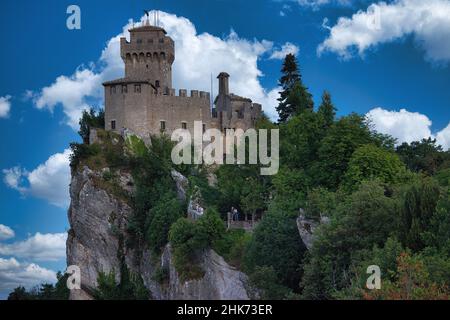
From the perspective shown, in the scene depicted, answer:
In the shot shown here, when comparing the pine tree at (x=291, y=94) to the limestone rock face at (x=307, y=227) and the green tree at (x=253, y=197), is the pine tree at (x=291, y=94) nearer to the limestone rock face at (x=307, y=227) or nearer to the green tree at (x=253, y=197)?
the green tree at (x=253, y=197)

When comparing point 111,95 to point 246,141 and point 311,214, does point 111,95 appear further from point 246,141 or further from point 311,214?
point 311,214

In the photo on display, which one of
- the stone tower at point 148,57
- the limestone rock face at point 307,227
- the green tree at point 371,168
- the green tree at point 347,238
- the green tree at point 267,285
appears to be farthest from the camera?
the stone tower at point 148,57

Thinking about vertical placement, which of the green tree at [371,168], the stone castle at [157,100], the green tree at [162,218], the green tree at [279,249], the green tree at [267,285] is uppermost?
the stone castle at [157,100]

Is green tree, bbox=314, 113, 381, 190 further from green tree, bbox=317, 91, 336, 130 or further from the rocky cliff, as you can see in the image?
the rocky cliff

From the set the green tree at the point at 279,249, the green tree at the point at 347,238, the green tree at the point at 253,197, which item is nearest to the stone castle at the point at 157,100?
the green tree at the point at 253,197

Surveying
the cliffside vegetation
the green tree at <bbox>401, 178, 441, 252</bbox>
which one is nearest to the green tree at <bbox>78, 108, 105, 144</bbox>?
the cliffside vegetation

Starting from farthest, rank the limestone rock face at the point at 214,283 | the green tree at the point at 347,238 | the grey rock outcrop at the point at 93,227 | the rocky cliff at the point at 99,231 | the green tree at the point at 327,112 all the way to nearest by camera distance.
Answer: the grey rock outcrop at the point at 93,227
the rocky cliff at the point at 99,231
the green tree at the point at 327,112
the limestone rock face at the point at 214,283
the green tree at the point at 347,238

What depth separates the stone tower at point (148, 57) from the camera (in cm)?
7550

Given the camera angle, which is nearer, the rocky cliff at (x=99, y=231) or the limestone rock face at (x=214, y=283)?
the limestone rock face at (x=214, y=283)

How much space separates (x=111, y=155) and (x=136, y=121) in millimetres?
4010

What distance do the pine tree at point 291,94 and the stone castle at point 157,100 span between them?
10.4ft

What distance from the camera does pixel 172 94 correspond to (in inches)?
2921

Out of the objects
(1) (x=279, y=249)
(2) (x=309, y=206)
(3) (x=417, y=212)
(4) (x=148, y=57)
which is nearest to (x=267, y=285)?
(1) (x=279, y=249)

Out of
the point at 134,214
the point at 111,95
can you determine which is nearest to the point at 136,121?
the point at 111,95
